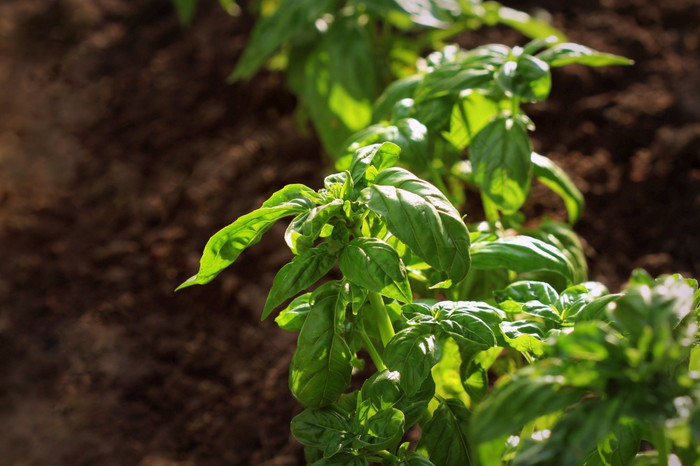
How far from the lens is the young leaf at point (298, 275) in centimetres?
96

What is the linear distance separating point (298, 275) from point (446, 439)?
0.32 meters

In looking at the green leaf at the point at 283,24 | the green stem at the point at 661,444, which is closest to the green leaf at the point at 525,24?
the green leaf at the point at 283,24

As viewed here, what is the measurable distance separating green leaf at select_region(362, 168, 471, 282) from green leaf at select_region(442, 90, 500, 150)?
48 cm

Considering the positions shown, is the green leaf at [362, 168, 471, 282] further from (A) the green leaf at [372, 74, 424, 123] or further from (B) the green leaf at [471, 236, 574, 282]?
(A) the green leaf at [372, 74, 424, 123]

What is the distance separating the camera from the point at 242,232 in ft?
3.29

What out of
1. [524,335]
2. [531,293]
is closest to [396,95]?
[531,293]

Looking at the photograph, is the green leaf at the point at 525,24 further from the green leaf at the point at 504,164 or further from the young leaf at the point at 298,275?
the young leaf at the point at 298,275

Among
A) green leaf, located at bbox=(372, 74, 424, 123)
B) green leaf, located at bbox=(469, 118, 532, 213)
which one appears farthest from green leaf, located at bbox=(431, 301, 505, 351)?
green leaf, located at bbox=(372, 74, 424, 123)

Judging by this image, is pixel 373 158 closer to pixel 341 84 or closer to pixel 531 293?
pixel 531 293

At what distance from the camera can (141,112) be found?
278 centimetres

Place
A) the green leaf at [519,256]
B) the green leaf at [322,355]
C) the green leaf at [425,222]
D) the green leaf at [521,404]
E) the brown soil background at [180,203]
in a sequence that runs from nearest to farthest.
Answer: the green leaf at [521,404], the green leaf at [425,222], the green leaf at [322,355], the green leaf at [519,256], the brown soil background at [180,203]

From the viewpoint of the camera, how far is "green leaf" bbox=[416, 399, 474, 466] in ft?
3.39

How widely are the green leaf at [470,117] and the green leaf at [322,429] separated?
24.7 inches

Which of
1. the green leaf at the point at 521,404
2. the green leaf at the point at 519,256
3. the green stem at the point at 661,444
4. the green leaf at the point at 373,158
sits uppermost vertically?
the green leaf at the point at 373,158
